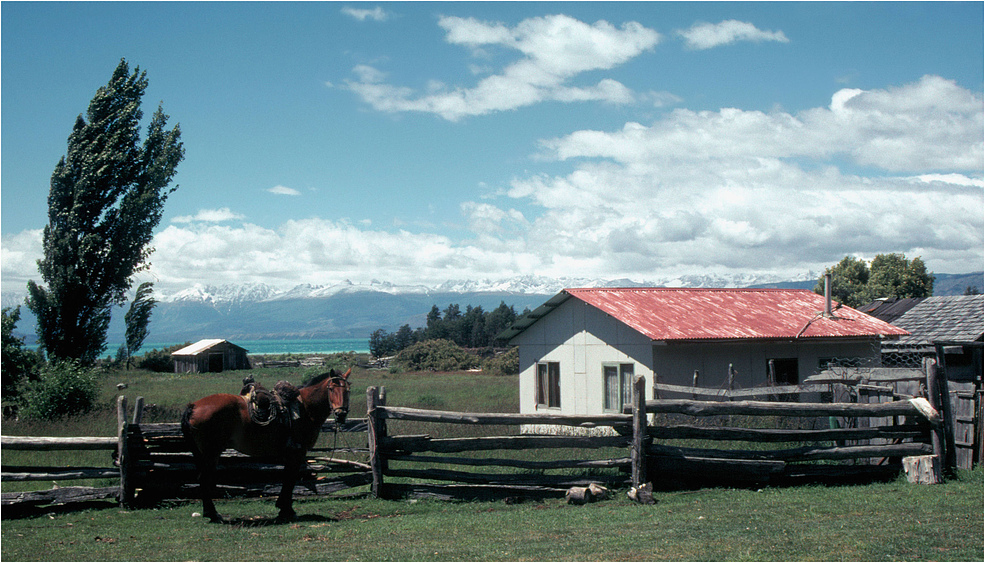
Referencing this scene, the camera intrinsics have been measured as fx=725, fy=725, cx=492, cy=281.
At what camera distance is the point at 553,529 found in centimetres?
942

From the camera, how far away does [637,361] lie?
21.1m

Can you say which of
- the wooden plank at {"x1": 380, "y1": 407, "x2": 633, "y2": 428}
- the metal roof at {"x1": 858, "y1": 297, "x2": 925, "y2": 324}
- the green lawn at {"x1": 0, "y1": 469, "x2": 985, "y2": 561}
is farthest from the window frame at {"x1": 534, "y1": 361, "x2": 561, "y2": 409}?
the metal roof at {"x1": 858, "y1": 297, "x2": 925, "y2": 324}

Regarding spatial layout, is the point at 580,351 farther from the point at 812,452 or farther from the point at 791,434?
the point at 812,452

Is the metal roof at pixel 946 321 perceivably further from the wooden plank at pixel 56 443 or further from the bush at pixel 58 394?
the bush at pixel 58 394

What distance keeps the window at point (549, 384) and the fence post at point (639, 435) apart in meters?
11.6

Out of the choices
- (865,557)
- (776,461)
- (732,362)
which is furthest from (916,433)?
(732,362)

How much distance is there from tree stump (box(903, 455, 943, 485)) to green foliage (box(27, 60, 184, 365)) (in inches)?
1061

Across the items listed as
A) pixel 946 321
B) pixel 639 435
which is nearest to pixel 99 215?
pixel 639 435

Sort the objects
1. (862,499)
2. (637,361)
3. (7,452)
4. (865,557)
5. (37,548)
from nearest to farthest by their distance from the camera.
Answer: (865,557) < (37,548) < (862,499) < (7,452) < (637,361)

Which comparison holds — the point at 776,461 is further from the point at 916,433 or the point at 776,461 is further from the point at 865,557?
the point at 865,557

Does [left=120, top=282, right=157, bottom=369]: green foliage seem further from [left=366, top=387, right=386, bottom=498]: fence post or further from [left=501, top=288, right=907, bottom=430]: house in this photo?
[left=366, top=387, right=386, bottom=498]: fence post

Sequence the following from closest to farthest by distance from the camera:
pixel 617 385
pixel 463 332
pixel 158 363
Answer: pixel 617 385 < pixel 158 363 < pixel 463 332

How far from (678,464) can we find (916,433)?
14.1ft

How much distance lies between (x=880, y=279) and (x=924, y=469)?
63213 millimetres
